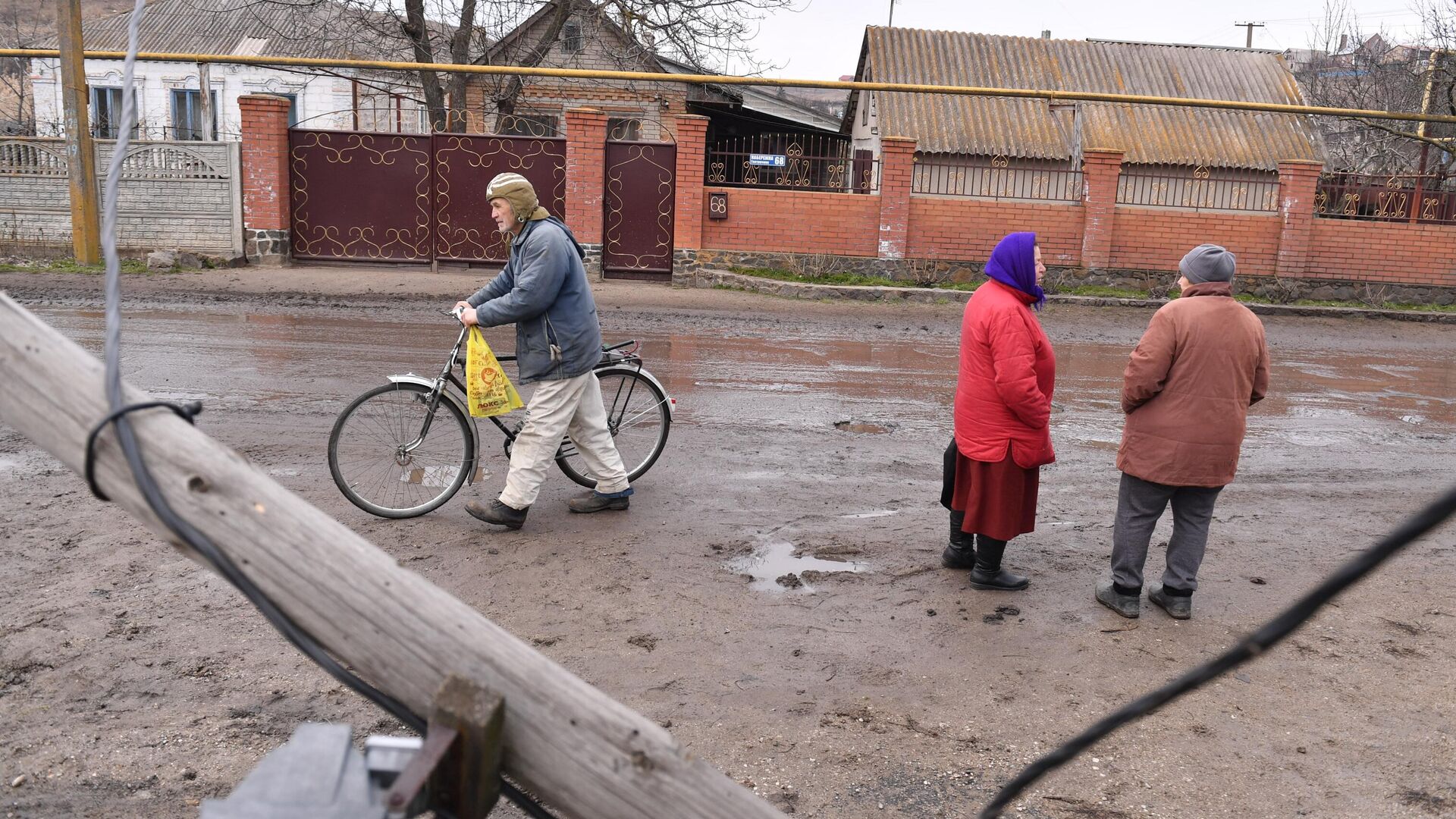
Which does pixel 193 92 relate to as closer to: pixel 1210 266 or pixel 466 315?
pixel 466 315

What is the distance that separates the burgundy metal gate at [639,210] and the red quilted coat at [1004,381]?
12.8 m

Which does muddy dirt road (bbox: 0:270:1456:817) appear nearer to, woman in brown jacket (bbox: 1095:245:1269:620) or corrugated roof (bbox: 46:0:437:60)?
woman in brown jacket (bbox: 1095:245:1269:620)

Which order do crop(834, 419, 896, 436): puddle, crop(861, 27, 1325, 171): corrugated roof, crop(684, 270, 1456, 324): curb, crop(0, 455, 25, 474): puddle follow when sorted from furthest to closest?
crop(861, 27, 1325, 171): corrugated roof → crop(684, 270, 1456, 324): curb → crop(834, 419, 896, 436): puddle → crop(0, 455, 25, 474): puddle

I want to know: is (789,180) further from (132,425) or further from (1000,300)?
(132,425)

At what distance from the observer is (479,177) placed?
689 inches

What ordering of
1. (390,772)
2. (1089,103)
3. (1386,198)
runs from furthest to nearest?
(1089,103) → (1386,198) → (390,772)

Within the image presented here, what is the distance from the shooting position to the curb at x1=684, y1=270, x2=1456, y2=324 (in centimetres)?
1641

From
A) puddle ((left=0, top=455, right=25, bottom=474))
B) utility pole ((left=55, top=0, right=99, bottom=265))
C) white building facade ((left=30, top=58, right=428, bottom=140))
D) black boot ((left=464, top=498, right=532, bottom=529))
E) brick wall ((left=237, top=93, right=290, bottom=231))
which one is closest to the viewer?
black boot ((left=464, top=498, right=532, bottom=529))

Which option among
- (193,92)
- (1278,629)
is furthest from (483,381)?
(193,92)

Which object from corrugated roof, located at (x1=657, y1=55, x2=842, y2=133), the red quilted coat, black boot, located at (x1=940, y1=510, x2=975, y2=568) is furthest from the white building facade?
the red quilted coat

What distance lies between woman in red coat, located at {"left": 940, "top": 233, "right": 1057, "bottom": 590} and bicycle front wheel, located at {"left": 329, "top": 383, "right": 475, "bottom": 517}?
2.63 meters

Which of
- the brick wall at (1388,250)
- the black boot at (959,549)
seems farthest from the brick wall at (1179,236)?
the black boot at (959,549)

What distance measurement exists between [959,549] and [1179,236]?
13.9 m

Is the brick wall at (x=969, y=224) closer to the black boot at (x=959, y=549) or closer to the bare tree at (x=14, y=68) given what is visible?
the black boot at (x=959, y=549)
